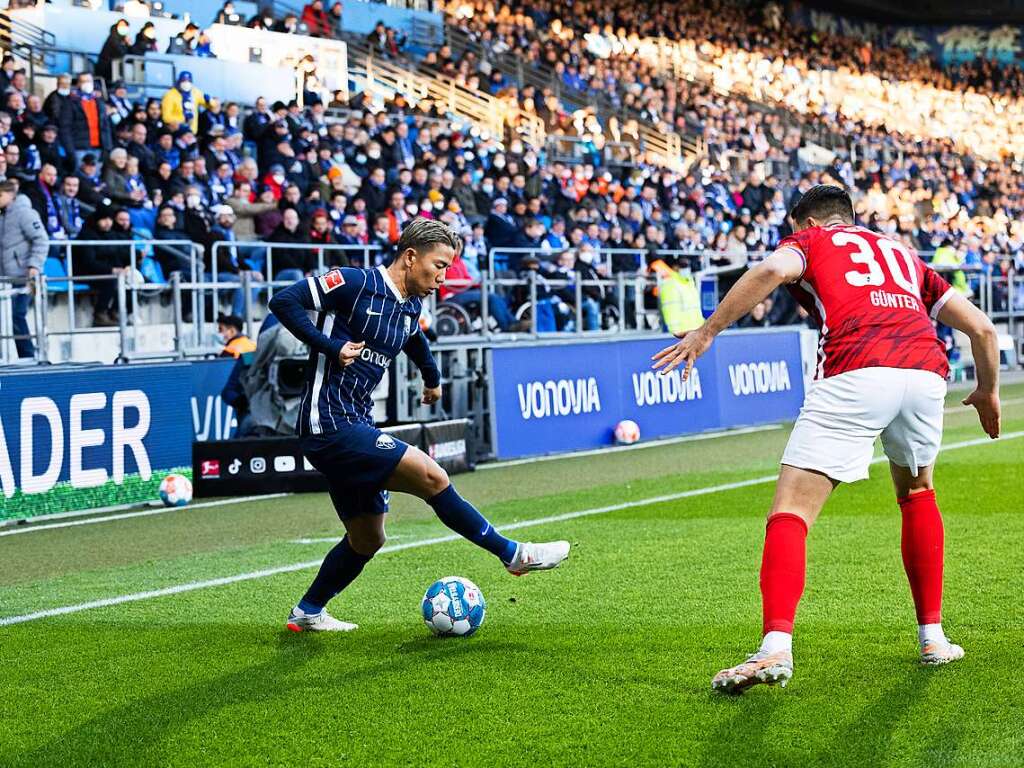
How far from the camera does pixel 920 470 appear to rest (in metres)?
5.57

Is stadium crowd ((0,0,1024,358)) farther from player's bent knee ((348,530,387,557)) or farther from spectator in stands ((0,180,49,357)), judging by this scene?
player's bent knee ((348,530,387,557))

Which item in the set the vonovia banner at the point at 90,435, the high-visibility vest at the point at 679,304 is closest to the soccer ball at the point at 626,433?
the high-visibility vest at the point at 679,304

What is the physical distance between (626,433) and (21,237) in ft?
22.7

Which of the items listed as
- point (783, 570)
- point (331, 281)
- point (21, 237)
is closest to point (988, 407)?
point (783, 570)

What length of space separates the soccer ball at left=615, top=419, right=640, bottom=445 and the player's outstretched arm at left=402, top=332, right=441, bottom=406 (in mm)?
9227

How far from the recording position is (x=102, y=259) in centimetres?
1508

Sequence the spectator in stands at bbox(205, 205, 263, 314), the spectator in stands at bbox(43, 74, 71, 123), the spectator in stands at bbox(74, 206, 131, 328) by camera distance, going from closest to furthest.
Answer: the spectator in stands at bbox(74, 206, 131, 328), the spectator in stands at bbox(205, 205, 263, 314), the spectator in stands at bbox(43, 74, 71, 123)

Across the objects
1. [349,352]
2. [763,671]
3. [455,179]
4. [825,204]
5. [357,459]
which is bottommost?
→ [763,671]

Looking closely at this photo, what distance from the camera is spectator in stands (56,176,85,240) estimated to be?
15.5m

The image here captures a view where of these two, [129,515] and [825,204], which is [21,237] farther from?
[825,204]

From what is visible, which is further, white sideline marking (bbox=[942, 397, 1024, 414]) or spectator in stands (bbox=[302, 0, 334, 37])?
spectator in stands (bbox=[302, 0, 334, 37])

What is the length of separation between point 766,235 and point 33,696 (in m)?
22.5

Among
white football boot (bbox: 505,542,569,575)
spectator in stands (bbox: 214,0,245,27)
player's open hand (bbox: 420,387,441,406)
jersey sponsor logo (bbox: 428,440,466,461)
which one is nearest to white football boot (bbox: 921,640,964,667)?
white football boot (bbox: 505,542,569,575)

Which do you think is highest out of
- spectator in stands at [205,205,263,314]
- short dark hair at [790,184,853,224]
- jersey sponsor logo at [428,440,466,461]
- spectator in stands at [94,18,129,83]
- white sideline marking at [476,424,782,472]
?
spectator in stands at [94,18,129,83]
